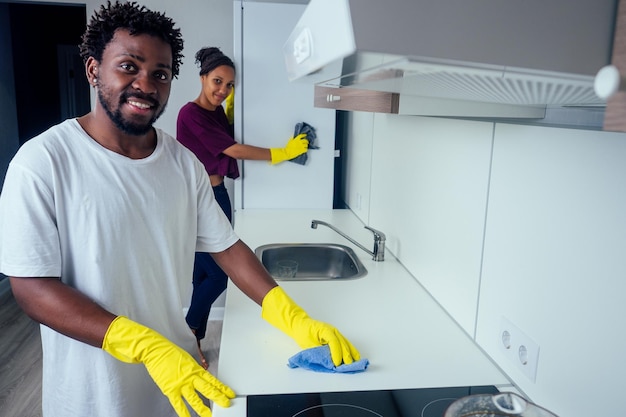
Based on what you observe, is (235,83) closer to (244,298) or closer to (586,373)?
(244,298)

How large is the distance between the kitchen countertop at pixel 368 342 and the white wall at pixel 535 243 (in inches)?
2.4

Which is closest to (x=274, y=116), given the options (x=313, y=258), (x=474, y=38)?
(x=313, y=258)

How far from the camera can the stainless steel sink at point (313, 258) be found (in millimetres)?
2027

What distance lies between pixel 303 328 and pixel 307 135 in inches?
66.2

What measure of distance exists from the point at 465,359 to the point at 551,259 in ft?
1.20

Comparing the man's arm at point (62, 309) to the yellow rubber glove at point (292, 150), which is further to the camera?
the yellow rubber glove at point (292, 150)

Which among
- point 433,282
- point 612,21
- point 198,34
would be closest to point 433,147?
point 433,282

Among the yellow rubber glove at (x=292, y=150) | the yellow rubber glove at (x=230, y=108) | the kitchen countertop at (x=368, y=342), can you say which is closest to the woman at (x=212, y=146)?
the yellow rubber glove at (x=292, y=150)

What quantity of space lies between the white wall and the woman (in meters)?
1.16

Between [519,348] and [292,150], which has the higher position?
[292,150]

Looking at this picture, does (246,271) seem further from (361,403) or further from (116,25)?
(116,25)

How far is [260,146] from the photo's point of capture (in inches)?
106

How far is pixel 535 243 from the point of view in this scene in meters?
0.96

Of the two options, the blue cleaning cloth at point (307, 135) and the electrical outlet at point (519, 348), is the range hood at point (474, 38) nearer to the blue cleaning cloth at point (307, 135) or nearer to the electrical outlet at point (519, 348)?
the electrical outlet at point (519, 348)
